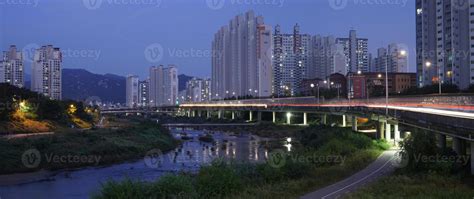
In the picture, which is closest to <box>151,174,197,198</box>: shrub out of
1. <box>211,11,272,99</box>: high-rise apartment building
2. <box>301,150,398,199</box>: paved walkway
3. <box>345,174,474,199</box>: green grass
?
<box>301,150,398,199</box>: paved walkway

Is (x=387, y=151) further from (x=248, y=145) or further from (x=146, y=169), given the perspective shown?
(x=248, y=145)

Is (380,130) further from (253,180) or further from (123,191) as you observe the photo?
(123,191)

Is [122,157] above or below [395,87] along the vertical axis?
below

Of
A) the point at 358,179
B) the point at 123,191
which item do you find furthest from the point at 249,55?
the point at 123,191

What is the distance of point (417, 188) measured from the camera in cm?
2217

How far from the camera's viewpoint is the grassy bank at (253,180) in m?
21.7

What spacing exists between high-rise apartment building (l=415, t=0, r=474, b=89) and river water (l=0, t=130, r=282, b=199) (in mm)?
58949

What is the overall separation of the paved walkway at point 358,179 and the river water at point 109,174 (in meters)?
9.01

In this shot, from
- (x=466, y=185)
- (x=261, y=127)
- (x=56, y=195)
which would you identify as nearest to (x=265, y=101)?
(x=261, y=127)

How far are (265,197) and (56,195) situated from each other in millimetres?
17674

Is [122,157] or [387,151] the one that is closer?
[387,151]

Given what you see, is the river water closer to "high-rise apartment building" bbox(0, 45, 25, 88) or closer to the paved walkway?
the paved walkway

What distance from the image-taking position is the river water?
35.1m

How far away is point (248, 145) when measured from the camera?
69625mm
